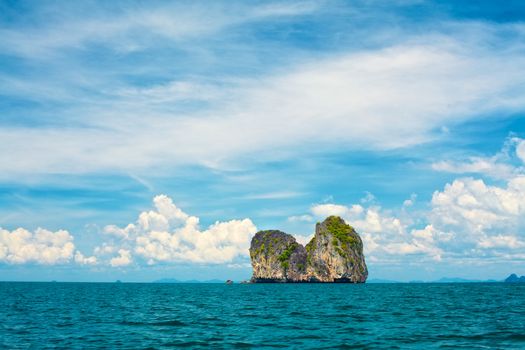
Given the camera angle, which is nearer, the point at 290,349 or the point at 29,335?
the point at 290,349

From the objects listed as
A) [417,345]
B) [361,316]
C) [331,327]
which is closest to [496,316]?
[361,316]

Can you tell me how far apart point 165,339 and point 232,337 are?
5.33 m

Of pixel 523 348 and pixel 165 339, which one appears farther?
pixel 165 339

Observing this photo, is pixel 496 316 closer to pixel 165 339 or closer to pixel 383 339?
pixel 383 339

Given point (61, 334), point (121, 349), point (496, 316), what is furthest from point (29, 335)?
point (496, 316)

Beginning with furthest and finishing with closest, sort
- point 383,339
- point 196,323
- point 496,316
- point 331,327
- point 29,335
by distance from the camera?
1. point 496,316
2. point 196,323
3. point 331,327
4. point 29,335
5. point 383,339

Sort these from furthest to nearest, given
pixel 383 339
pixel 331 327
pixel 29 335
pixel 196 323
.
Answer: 1. pixel 196 323
2. pixel 331 327
3. pixel 29 335
4. pixel 383 339

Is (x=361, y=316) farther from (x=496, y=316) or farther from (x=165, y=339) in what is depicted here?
(x=165, y=339)

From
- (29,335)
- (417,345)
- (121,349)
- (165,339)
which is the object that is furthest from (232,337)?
(29,335)

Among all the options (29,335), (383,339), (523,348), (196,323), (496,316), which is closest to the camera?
(523,348)

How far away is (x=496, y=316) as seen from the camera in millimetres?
51500

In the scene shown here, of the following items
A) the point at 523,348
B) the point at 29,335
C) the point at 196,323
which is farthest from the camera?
the point at 196,323

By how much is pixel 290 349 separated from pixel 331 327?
41.6ft

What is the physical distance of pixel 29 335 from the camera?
38000mm
